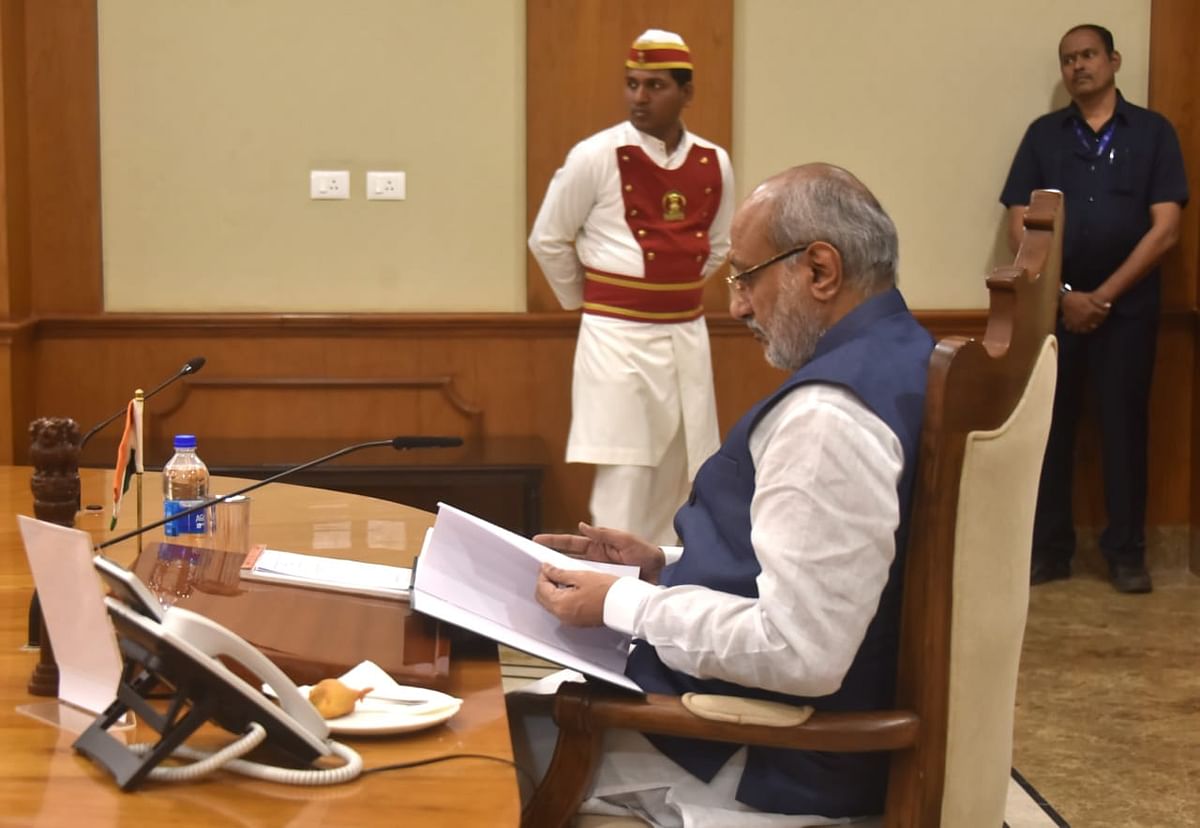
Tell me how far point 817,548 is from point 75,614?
72 centimetres

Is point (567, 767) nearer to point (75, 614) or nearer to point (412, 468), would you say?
point (75, 614)

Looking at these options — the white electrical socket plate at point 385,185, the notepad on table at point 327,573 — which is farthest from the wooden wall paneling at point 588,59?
the notepad on table at point 327,573

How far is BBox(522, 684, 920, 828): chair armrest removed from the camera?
5.49 feet

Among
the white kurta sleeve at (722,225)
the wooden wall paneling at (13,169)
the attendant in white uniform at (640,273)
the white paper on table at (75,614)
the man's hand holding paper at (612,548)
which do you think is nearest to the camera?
the white paper on table at (75,614)

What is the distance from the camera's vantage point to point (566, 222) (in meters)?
4.45

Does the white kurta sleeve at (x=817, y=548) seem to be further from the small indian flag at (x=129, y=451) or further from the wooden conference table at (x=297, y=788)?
the small indian flag at (x=129, y=451)

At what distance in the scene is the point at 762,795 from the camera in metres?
1.76

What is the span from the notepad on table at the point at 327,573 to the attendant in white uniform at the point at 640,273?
224 cm

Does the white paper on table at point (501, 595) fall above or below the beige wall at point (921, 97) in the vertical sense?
below

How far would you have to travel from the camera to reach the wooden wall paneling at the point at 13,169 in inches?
186

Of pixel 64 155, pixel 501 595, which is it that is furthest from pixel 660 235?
pixel 501 595

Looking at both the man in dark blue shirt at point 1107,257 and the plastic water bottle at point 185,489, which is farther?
the man in dark blue shirt at point 1107,257

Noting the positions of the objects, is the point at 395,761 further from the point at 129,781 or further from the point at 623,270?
the point at 623,270

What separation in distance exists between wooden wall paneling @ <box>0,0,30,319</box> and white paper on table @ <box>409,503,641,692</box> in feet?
10.5
